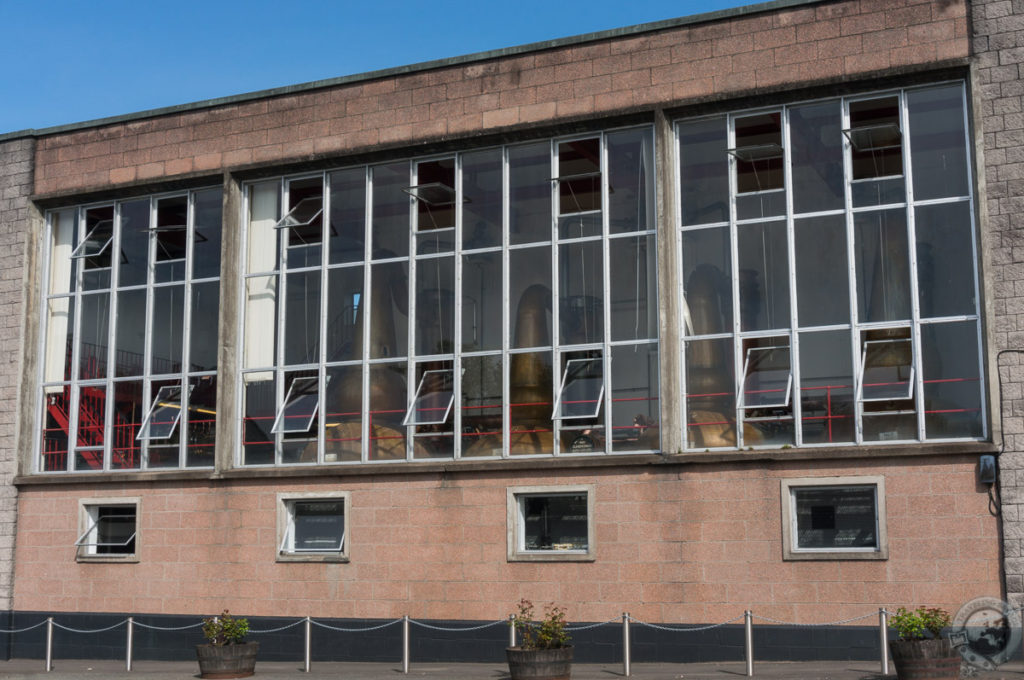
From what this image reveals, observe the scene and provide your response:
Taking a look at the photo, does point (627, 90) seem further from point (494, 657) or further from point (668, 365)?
point (494, 657)

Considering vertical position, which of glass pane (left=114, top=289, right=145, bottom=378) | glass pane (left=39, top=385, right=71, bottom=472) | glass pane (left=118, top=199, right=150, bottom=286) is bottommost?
glass pane (left=39, top=385, right=71, bottom=472)

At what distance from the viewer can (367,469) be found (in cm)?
2247

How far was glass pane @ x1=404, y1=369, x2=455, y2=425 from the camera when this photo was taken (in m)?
22.5

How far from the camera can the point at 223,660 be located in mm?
19703

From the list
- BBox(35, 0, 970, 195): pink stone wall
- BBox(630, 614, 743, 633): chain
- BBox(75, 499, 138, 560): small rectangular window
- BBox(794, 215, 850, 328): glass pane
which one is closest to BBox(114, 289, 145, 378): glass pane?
BBox(35, 0, 970, 195): pink stone wall

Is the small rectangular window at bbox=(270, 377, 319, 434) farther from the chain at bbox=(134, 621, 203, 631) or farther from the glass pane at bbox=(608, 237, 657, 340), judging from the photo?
the glass pane at bbox=(608, 237, 657, 340)

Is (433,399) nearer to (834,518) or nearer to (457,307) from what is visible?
(457,307)

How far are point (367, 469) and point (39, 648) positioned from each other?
27.8 feet

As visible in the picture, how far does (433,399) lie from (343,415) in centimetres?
197

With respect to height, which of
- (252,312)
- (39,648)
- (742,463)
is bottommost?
(39,648)

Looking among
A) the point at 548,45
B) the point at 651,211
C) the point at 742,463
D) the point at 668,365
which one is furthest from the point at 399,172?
the point at 742,463

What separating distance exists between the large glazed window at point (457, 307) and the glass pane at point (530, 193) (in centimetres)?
3

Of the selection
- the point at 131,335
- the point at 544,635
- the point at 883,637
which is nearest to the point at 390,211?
the point at 131,335

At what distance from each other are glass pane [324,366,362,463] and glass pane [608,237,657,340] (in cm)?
537
